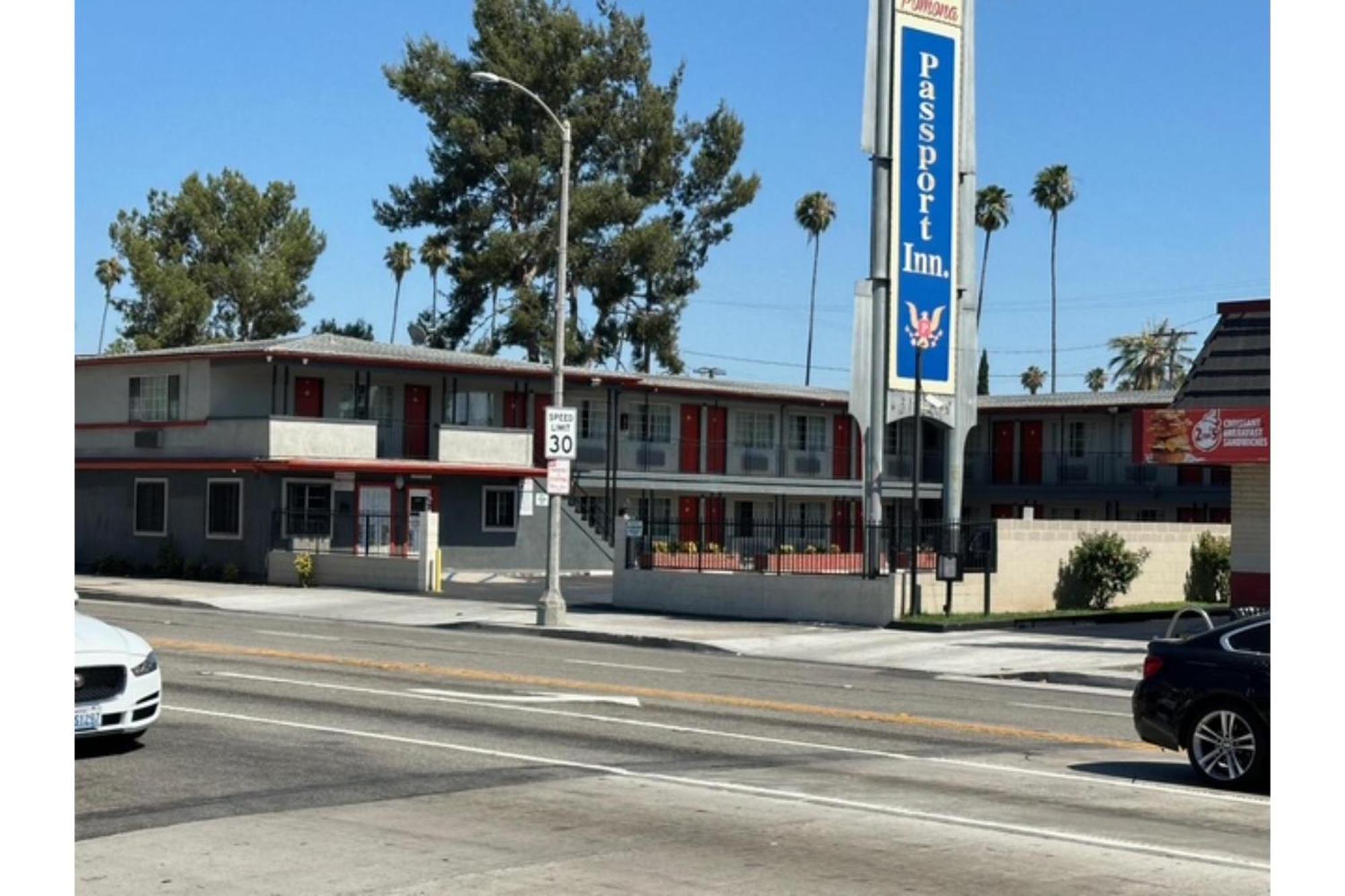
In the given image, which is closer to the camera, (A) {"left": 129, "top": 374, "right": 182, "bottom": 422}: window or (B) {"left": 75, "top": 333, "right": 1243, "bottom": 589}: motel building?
(B) {"left": 75, "top": 333, "right": 1243, "bottom": 589}: motel building

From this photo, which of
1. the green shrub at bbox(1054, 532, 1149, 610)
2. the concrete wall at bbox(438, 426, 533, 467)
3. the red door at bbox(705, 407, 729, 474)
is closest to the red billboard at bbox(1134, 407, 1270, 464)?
the green shrub at bbox(1054, 532, 1149, 610)

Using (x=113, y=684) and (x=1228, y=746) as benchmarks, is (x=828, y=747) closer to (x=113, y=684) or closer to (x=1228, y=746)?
(x=1228, y=746)

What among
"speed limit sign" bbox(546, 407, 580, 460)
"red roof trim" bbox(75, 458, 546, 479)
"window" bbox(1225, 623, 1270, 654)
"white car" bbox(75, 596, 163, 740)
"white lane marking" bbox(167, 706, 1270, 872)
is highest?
"speed limit sign" bbox(546, 407, 580, 460)

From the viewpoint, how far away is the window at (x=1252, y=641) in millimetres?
14844

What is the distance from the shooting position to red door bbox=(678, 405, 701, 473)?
204 feet

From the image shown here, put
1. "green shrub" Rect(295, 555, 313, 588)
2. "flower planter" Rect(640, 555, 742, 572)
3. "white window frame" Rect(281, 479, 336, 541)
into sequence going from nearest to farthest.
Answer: "flower planter" Rect(640, 555, 742, 572) < "green shrub" Rect(295, 555, 313, 588) < "white window frame" Rect(281, 479, 336, 541)

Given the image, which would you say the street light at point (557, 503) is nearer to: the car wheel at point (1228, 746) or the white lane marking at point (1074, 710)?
the white lane marking at point (1074, 710)

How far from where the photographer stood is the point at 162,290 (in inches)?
3302

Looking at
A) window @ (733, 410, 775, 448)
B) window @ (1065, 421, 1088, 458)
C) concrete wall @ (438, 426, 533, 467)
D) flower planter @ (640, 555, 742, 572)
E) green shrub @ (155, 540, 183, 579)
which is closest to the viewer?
flower planter @ (640, 555, 742, 572)

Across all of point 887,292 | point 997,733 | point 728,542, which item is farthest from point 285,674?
point 728,542

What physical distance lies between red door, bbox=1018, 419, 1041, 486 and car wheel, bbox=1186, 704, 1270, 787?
Result: 180ft

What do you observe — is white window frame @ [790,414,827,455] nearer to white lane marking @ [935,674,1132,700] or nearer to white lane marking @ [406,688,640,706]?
white lane marking @ [935,674,1132,700]

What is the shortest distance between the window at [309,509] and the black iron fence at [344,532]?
0.7 inches

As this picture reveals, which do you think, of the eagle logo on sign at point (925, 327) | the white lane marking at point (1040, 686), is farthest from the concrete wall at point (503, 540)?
the white lane marking at point (1040, 686)
